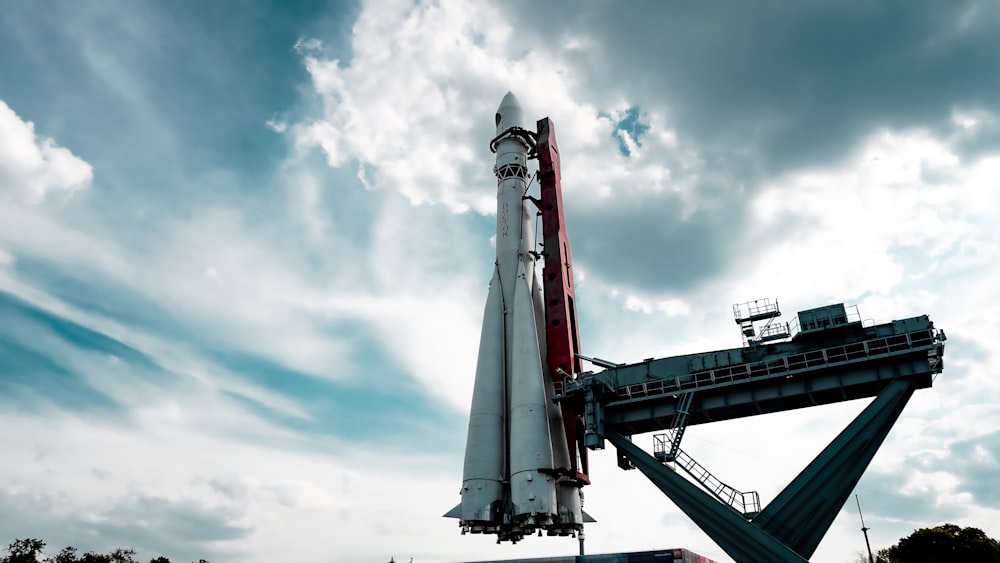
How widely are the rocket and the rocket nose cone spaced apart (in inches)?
276

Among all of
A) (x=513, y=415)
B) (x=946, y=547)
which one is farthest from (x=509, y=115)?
(x=946, y=547)

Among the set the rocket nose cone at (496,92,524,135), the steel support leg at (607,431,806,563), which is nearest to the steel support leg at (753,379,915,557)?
the steel support leg at (607,431,806,563)

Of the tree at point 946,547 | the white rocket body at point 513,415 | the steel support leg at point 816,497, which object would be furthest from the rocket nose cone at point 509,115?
the tree at point 946,547

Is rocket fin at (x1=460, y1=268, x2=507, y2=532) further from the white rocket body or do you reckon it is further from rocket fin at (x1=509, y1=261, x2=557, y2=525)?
rocket fin at (x1=509, y1=261, x2=557, y2=525)

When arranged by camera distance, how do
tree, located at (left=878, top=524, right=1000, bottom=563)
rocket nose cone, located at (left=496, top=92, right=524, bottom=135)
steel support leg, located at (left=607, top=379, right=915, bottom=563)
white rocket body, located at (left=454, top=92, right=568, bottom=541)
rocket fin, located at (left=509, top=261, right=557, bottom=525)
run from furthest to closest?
tree, located at (left=878, top=524, right=1000, bottom=563) < rocket nose cone, located at (left=496, top=92, right=524, bottom=135) < white rocket body, located at (left=454, top=92, right=568, bottom=541) < rocket fin, located at (left=509, top=261, right=557, bottom=525) < steel support leg, located at (left=607, top=379, right=915, bottom=563)

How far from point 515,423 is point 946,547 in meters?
49.8

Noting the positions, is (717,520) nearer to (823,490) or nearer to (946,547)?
(823,490)

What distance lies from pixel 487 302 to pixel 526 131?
13.7m

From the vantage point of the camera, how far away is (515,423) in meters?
32.6

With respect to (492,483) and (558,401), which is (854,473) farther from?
(492,483)

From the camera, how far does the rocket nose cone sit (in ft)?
147

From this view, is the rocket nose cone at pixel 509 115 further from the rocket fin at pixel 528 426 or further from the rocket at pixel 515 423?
the rocket fin at pixel 528 426

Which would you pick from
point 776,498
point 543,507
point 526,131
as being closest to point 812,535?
point 776,498

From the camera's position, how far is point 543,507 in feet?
98.8
